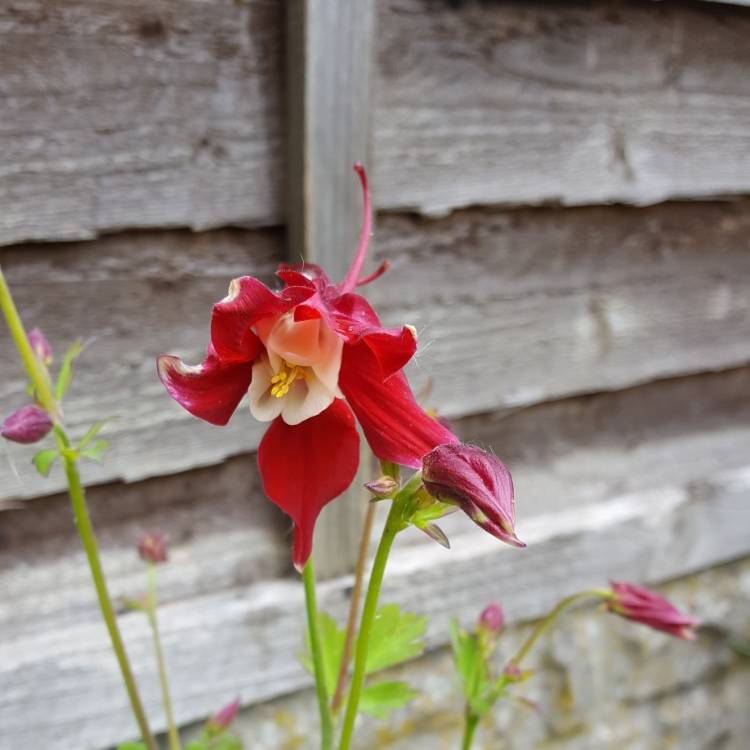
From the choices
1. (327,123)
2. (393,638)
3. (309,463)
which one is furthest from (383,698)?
(327,123)

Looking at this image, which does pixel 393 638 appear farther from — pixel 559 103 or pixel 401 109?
pixel 559 103

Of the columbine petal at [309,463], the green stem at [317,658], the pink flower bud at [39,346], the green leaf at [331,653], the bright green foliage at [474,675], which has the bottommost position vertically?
the bright green foliage at [474,675]

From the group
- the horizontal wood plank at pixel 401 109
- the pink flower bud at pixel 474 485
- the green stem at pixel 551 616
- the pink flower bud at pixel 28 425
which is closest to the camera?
the pink flower bud at pixel 474 485

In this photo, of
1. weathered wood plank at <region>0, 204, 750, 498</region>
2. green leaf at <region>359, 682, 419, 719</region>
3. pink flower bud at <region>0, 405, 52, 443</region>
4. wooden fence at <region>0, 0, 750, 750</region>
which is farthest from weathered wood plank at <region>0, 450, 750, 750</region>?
pink flower bud at <region>0, 405, 52, 443</region>

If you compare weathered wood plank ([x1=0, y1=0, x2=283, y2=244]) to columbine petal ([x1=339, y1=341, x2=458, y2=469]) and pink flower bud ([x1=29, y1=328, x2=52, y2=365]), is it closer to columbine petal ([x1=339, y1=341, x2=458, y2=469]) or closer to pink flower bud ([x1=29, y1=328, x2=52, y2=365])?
pink flower bud ([x1=29, y1=328, x2=52, y2=365])

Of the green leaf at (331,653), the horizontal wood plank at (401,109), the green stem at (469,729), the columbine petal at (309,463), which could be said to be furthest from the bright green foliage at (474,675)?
the horizontal wood plank at (401,109)

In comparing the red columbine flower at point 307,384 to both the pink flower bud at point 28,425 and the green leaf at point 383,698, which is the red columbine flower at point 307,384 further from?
the green leaf at point 383,698
